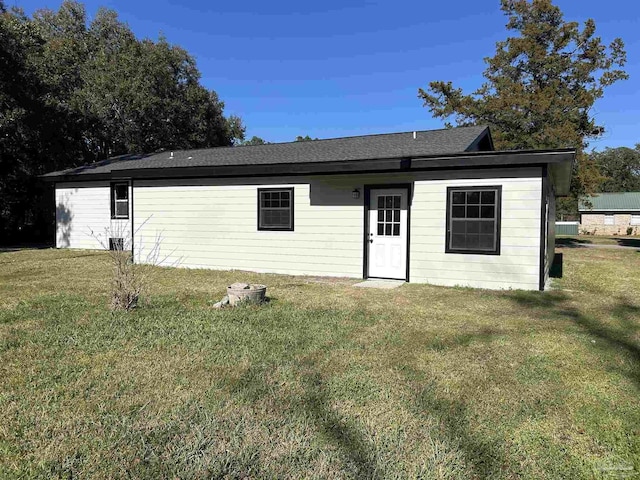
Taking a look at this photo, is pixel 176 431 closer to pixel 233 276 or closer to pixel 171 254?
pixel 233 276

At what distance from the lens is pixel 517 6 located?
22062mm

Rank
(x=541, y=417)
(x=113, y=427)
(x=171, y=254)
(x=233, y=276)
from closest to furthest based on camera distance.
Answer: (x=113, y=427)
(x=541, y=417)
(x=233, y=276)
(x=171, y=254)

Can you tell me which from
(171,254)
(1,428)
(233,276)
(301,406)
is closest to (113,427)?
(1,428)

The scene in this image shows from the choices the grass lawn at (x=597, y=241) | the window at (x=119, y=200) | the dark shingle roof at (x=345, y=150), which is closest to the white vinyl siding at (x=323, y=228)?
the dark shingle roof at (x=345, y=150)

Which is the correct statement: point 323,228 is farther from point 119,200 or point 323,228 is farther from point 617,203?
point 617,203

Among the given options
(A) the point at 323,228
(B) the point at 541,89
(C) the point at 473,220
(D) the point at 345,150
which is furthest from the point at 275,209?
(B) the point at 541,89

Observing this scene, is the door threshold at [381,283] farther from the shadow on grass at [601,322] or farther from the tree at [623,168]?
the tree at [623,168]

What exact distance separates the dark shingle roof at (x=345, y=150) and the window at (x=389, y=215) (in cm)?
88

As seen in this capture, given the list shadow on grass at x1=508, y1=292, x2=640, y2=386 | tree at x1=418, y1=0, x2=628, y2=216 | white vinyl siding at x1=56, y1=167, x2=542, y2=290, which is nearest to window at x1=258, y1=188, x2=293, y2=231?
white vinyl siding at x1=56, y1=167, x2=542, y2=290

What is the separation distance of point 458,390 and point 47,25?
36.5 meters

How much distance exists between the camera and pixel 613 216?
4006 cm

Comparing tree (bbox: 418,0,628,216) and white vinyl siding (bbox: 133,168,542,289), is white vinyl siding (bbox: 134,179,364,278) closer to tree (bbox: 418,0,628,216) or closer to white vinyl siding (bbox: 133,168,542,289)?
white vinyl siding (bbox: 133,168,542,289)

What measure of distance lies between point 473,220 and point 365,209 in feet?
7.21

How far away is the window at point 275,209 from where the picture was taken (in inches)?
386
